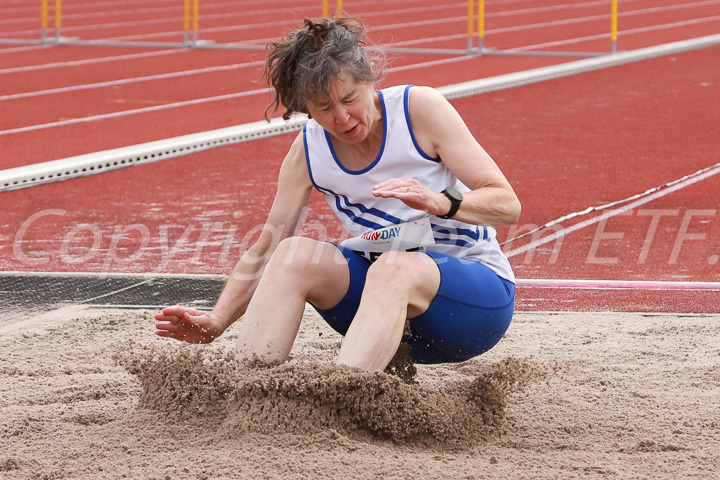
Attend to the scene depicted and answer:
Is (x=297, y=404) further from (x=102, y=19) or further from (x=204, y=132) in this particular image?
(x=102, y=19)

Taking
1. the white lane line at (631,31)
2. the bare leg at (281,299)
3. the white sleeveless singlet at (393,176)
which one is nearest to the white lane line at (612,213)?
the white sleeveless singlet at (393,176)

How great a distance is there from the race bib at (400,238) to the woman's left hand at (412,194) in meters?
0.31

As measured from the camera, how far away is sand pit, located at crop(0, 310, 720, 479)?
253cm

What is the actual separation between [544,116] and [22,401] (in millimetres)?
6863

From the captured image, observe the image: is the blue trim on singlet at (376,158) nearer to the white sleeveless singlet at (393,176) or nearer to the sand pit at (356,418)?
the white sleeveless singlet at (393,176)

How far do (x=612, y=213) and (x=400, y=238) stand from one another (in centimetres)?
326

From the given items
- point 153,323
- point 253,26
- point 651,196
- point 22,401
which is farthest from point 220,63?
point 22,401

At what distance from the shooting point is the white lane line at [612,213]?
5.27 m

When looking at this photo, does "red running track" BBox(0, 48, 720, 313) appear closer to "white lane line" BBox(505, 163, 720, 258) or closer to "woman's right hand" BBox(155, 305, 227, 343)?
"white lane line" BBox(505, 163, 720, 258)

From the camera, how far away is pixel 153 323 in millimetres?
3990

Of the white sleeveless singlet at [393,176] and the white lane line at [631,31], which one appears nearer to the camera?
the white sleeveless singlet at [393,176]

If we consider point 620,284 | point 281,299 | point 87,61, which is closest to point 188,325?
point 281,299

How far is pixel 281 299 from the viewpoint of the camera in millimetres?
2789

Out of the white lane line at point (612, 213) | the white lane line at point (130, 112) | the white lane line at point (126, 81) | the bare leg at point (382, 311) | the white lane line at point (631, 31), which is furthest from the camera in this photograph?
the white lane line at point (631, 31)
